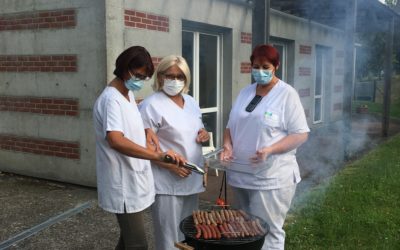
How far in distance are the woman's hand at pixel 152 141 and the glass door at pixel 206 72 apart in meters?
4.36

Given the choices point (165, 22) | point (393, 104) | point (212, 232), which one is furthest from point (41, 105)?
point (393, 104)

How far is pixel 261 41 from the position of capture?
4742 millimetres

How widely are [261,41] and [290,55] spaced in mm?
6378

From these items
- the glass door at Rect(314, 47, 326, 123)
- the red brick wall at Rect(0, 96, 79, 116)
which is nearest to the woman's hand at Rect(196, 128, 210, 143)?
the red brick wall at Rect(0, 96, 79, 116)

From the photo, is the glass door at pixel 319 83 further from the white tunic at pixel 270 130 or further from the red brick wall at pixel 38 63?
the white tunic at pixel 270 130

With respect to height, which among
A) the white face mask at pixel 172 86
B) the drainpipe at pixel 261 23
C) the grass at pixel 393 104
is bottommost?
the grass at pixel 393 104

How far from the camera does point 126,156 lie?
275 centimetres

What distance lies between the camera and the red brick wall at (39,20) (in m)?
5.66

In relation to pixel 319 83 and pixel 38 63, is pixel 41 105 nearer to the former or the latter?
pixel 38 63

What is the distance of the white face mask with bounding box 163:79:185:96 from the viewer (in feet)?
9.91

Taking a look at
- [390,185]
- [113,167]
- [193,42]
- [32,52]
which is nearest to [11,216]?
[32,52]

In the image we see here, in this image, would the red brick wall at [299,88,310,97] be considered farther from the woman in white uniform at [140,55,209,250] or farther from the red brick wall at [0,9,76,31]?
the woman in white uniform at [140,55,209,250]

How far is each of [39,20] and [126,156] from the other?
3.97m

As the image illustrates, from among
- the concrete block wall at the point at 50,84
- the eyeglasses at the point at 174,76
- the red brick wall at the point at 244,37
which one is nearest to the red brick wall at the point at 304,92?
the red brick wall at the point at 244,37
